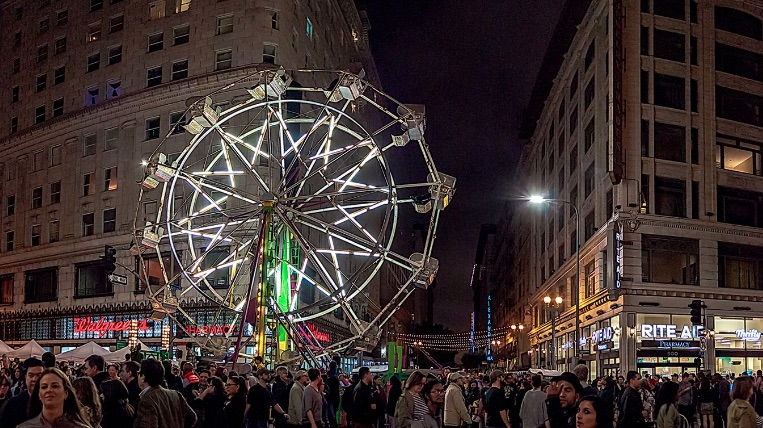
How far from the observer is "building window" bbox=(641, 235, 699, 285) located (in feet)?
161

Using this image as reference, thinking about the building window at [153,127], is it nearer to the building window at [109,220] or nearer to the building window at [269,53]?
the building window at [109,220]

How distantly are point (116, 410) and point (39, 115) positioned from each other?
204ft

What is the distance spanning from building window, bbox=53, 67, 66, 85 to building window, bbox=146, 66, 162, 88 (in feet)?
29.3

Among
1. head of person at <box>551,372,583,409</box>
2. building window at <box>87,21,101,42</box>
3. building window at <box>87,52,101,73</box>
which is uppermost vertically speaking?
building window at <box>87,21,101,42</box>

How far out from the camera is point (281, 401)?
68.7 ft

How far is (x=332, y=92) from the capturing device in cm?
3089

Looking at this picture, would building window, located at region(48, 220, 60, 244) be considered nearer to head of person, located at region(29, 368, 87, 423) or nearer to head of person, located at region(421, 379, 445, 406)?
head of person, located at region(421, 379, 445, 406)

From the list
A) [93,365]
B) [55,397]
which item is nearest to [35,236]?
[93,365]

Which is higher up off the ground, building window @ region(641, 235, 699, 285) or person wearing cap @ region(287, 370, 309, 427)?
building window @ region(641, 235, 699, 285)

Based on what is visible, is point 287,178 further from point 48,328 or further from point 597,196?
point 48,328

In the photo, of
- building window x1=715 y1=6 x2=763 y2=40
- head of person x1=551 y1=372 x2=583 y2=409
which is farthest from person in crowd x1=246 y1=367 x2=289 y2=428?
building window x1=715 y1=6 x2=763 y2=40

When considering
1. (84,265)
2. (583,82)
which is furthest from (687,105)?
(84,265)

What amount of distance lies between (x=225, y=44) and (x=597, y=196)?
80.7 feet

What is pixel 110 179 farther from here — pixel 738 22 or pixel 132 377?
pixel 132 377
